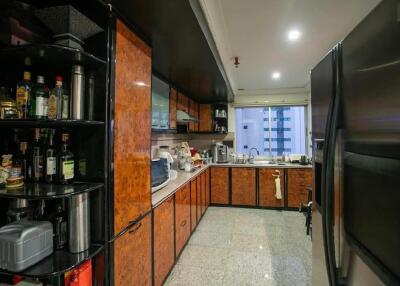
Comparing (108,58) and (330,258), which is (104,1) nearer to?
(108,58)

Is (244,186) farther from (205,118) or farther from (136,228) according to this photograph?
(136,228)

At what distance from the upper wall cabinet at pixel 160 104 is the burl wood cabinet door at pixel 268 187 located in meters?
2.17

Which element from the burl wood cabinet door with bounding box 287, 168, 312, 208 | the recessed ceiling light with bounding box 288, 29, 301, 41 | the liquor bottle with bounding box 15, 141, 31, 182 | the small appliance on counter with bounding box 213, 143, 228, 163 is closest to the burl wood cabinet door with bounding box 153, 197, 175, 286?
the liquor bottle with bounding box 15, 141, 31, 182

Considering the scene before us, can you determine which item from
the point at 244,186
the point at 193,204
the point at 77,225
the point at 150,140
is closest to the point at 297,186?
the point at 244,186

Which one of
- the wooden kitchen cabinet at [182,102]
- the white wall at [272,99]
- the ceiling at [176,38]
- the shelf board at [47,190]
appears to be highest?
the white wall at [272,99]

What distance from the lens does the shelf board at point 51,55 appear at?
1.05 m

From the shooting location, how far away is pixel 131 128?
4.73ft

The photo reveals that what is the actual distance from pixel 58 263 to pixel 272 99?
187 inches

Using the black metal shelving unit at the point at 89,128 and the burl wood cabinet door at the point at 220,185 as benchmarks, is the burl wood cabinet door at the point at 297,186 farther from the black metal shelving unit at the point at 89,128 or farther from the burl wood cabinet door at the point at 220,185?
the black metal shelving unit at the point at 89,128

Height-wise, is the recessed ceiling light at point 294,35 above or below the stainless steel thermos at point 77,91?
above

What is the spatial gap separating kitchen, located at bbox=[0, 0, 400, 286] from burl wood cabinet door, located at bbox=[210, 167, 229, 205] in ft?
4.60

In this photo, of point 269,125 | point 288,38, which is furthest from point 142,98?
point 269,125

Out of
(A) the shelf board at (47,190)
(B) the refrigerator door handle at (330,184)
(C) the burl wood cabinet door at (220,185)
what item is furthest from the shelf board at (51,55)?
(C) the burl wood cabinet door at (220,185)

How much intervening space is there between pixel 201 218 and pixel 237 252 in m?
1.14
